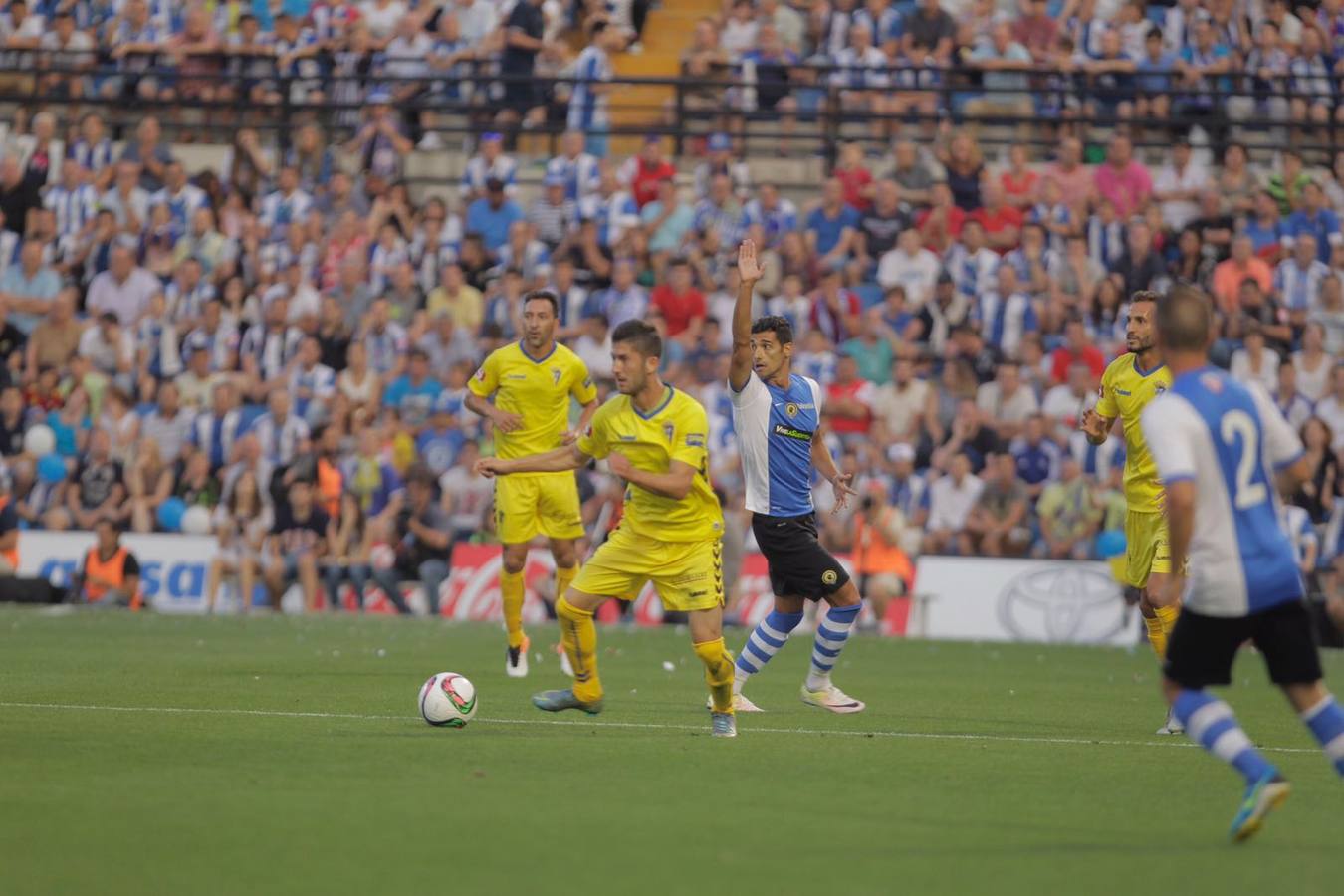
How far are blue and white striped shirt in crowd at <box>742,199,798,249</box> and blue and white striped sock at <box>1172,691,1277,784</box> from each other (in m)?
18.6

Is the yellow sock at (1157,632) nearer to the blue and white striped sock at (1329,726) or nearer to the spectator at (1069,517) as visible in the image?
the blue and white striped sock at (1329,726)

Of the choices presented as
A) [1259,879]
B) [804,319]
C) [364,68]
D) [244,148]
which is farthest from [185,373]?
[1259,879]

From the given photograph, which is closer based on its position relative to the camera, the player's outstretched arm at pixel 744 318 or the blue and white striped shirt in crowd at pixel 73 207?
the player's outstretched arm at pixel 744 318

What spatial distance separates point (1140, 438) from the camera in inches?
518

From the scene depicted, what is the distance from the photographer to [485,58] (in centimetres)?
2886

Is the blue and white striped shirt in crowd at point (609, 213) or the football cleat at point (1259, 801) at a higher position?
the blue and white striped shirt in crowd at point (609, 213)

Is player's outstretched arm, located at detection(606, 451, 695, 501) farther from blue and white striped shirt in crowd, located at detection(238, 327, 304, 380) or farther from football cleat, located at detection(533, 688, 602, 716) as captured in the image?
blue and white striped shirt in crowd, located at detection(238, 327, 304, 380)

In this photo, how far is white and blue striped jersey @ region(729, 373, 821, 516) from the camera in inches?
520

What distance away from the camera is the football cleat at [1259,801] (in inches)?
312

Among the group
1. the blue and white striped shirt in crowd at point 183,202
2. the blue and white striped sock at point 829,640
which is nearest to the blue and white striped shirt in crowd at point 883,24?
the blue and white striped shirt in crowd at point 183,202

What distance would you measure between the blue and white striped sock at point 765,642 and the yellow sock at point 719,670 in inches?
80.3

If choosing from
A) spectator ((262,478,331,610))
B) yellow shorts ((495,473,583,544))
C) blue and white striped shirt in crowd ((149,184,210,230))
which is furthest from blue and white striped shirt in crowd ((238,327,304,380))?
yellow shorts ((495,473,583,544))

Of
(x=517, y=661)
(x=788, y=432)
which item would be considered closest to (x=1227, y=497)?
(x=788, y=432)

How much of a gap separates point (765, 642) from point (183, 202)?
1714cm
